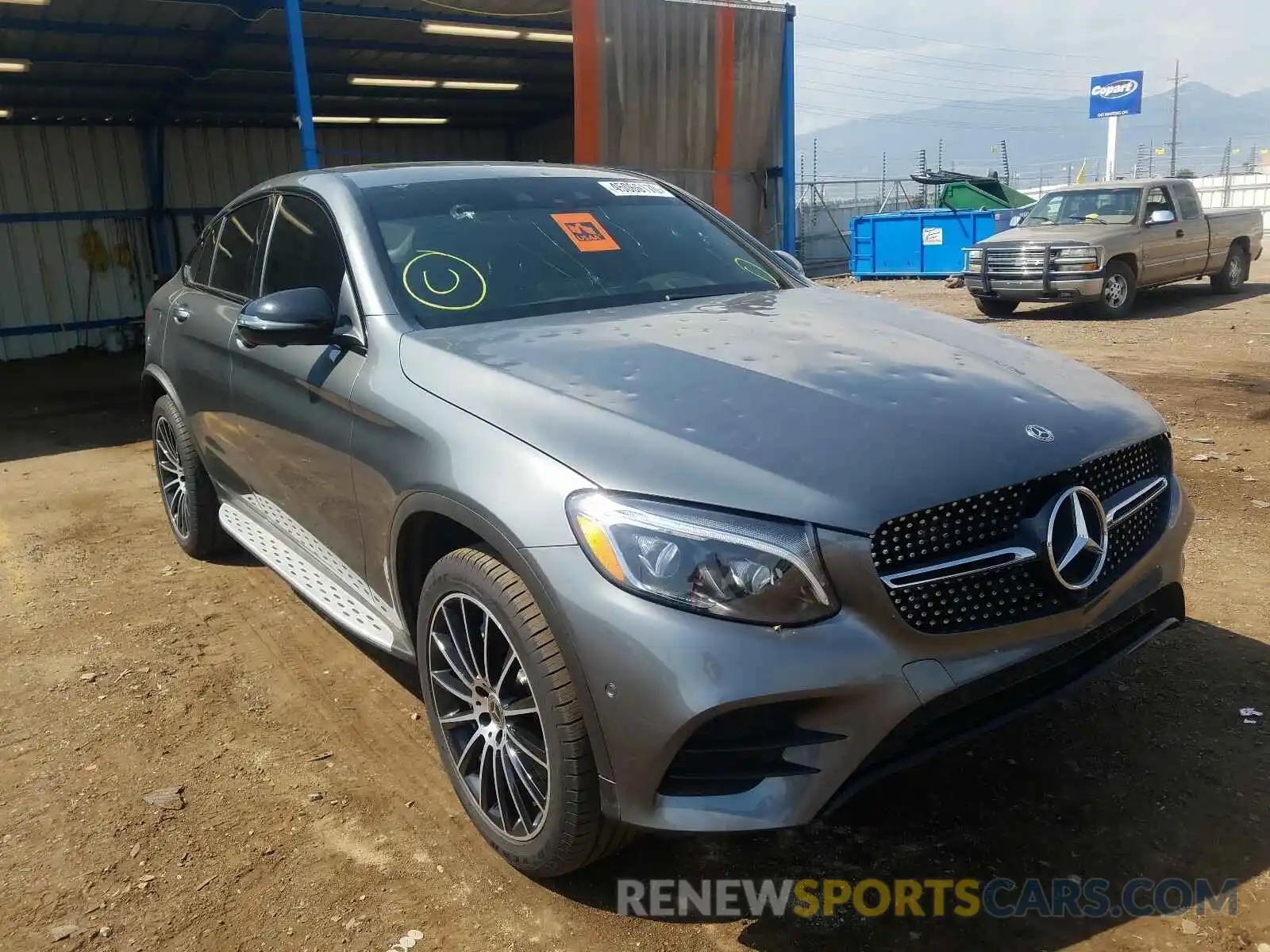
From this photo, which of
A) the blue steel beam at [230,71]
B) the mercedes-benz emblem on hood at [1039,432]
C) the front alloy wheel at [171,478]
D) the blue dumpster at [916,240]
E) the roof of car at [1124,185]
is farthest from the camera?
the blue dumpster at [916,240]

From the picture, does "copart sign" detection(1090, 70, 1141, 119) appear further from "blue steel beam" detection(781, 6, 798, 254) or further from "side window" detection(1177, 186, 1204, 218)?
"blue steel beam" detection(781, 6, 798, 254)

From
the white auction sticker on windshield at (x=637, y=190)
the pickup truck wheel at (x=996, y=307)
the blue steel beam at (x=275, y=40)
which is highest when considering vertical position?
the blue steel beam at (x=275, y=40)

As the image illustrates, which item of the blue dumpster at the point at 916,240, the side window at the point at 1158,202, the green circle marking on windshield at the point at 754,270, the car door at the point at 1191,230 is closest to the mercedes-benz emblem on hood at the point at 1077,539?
the green circle marking on windshield at the point at 754,270

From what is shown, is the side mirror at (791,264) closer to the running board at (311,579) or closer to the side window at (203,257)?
the running board at (311,579)

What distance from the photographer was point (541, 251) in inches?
132

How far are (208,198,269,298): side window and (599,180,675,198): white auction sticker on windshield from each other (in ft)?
4.48

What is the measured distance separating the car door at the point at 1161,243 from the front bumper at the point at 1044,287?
123 cm

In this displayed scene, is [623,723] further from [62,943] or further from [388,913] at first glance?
[62,943]

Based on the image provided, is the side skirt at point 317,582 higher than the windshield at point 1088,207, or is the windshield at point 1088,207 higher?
the windshield at point 1088,207

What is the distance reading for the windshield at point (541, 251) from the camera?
312 cm

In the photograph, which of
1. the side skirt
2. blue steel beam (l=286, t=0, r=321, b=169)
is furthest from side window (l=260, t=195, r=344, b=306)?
blue steel beam (l=286, t=0, r=321, b=169)

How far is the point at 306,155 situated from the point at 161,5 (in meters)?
2.41

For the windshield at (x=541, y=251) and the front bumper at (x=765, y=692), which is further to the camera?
the windshield at (x=541, y=251)

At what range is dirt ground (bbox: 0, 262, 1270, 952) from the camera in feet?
7.73
